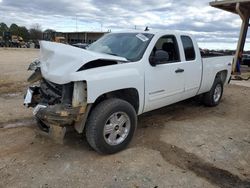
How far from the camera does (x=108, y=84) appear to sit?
14.8ft

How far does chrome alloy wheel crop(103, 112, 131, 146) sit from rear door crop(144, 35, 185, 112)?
2.18 ft

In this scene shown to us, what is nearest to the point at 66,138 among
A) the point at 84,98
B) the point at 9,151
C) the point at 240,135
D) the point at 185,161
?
the point at 9,151

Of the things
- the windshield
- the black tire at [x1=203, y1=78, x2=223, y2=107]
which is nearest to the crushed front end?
the windshield

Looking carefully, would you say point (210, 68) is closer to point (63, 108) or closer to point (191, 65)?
point (191, 65)

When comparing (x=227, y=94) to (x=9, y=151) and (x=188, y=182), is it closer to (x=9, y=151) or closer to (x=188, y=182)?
Result: (x=188, y=182)

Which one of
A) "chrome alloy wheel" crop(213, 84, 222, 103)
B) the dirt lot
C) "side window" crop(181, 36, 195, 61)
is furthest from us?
"chrome alloy wheel" crop(213, 84, 222, 103)

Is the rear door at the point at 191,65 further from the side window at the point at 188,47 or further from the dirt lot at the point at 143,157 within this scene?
the dirt lot at the point at 143,157

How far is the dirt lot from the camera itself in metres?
3.97

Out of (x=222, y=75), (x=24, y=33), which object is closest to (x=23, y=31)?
(x=24, y=33)

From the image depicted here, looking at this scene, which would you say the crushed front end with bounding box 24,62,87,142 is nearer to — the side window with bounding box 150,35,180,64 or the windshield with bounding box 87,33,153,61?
the windshield with bounding box 87,33,153,61

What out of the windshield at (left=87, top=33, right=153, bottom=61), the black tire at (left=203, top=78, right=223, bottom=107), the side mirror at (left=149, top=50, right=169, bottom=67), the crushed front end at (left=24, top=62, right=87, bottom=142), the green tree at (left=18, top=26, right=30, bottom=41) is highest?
the windshield at (left=87, top=33, right=153, bottom=61)

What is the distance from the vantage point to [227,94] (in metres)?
10.1

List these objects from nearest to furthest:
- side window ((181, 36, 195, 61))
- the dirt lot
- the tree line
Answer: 1. the dirt lot
2. side window ((181, 36, 195, 61))
3. the tree line

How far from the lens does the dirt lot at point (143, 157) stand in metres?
3.97
